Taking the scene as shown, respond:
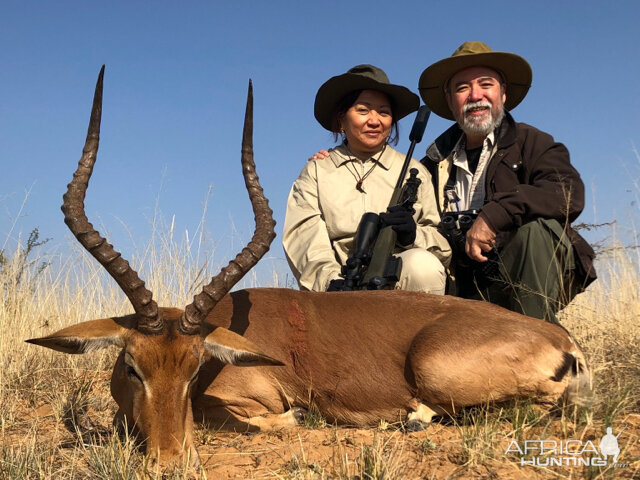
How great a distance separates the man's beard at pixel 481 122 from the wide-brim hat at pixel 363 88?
677 mm

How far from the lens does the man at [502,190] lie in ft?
19.1

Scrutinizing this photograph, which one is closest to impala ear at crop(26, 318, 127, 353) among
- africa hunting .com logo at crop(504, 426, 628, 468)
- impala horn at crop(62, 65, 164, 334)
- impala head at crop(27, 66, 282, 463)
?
impala head at crop(27, 66, 282, 463)

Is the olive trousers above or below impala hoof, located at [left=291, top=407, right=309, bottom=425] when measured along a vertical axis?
above

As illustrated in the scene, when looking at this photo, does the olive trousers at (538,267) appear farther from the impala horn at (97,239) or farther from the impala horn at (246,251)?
the impala horn at (97,239)

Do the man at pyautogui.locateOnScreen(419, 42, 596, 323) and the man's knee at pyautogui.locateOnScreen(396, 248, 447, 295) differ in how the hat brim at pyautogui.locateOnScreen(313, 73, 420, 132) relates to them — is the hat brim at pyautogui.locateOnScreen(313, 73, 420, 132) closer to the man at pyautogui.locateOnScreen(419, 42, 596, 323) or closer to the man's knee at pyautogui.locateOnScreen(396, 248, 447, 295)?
the man at pyautogui.locateOnScreen(419, 42, 596, 323)

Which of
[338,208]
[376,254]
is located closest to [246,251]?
[376,254]

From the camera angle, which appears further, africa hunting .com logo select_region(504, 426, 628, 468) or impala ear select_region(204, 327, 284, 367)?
impala ear select_region(204, 327, 284, 367)

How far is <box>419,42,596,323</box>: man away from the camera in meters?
5.81

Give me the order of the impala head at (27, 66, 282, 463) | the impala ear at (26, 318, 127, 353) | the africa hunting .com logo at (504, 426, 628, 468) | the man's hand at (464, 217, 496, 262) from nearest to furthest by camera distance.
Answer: the africa hunting .com logo at (504, 426, 628, 468) → the impala head at (27, 66, 282, 463) → the impala ear at (26, 318, 127, 353) → the man's hand at (464, 217, 496, 262)

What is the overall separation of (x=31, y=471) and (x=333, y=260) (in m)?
3.67

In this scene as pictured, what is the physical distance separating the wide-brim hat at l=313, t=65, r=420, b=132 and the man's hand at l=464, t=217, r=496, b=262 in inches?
74.9

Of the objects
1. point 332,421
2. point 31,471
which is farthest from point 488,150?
point 31,471

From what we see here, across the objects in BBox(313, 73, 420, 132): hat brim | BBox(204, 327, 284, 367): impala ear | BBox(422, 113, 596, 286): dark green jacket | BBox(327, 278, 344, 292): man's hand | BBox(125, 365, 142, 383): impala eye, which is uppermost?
BBox(313, 73, 420, 132): hat brim

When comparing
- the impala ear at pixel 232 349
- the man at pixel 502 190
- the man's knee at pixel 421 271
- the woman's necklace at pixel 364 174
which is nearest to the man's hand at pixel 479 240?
the man at pixel 502 190
